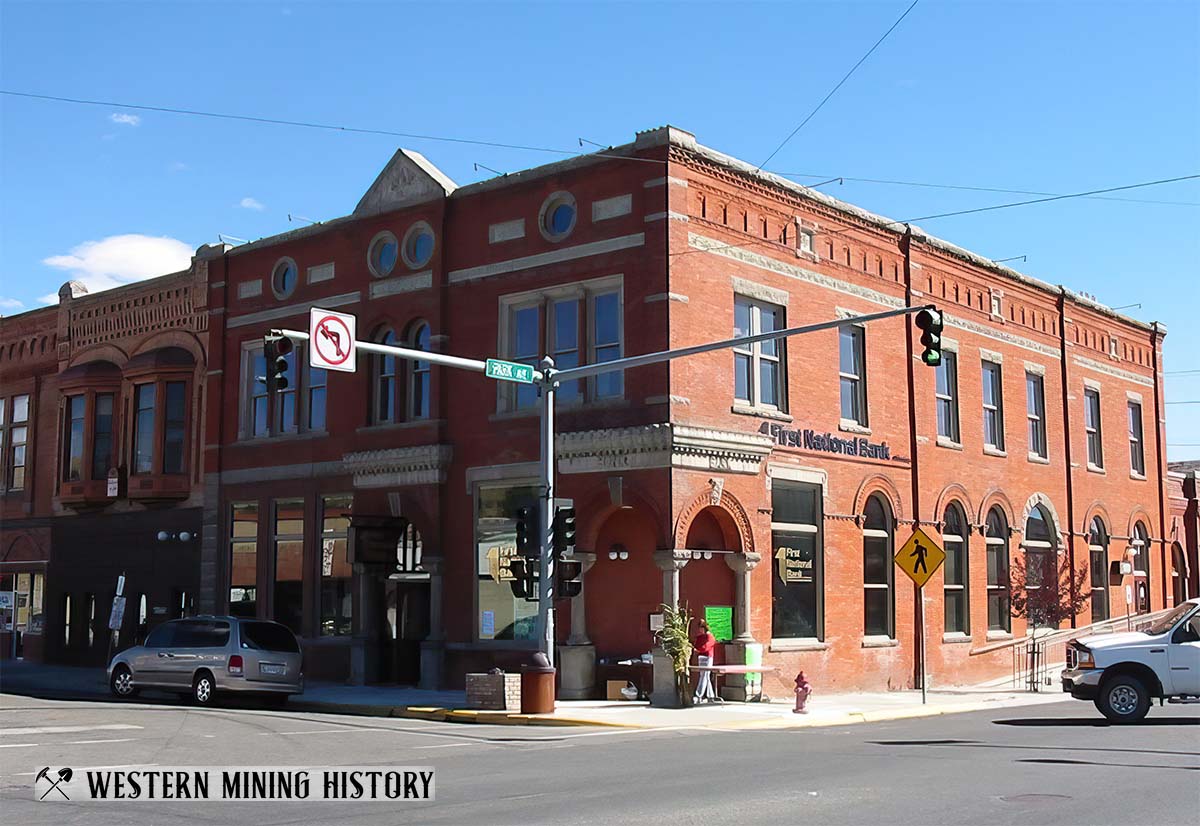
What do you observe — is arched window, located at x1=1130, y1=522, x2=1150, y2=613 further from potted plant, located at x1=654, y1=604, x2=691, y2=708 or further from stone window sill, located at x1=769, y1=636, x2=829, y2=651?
potted plant, located at x1=654, y1=604, x2=691, y2=708

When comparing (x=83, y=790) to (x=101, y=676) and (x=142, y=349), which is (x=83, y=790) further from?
(x=142, y=349)

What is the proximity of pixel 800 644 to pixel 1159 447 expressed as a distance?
21567mm

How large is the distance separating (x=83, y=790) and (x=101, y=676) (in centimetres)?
2204

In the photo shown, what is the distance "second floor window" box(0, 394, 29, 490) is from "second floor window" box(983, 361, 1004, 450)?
2800 centimetres

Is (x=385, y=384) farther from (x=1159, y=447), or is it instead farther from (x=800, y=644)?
(x=1159, y=447)

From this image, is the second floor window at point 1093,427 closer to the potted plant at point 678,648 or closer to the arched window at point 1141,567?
the arched window at point 1141,567

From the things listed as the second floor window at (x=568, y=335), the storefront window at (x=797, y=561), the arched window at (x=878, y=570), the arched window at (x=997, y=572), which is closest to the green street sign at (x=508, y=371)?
the second floor window at (x=568, y=335)

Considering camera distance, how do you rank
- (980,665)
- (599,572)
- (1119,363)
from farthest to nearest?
(1119,363) → (980,665) → (599,572)

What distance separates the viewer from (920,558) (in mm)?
24562

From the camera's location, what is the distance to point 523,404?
2764cm

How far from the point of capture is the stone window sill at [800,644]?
26.3 meters

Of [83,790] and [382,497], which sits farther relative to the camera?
[382,497]

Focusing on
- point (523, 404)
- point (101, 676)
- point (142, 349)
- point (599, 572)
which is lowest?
point (101, 676)

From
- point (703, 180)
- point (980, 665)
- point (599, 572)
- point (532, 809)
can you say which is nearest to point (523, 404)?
point (599, 572)
